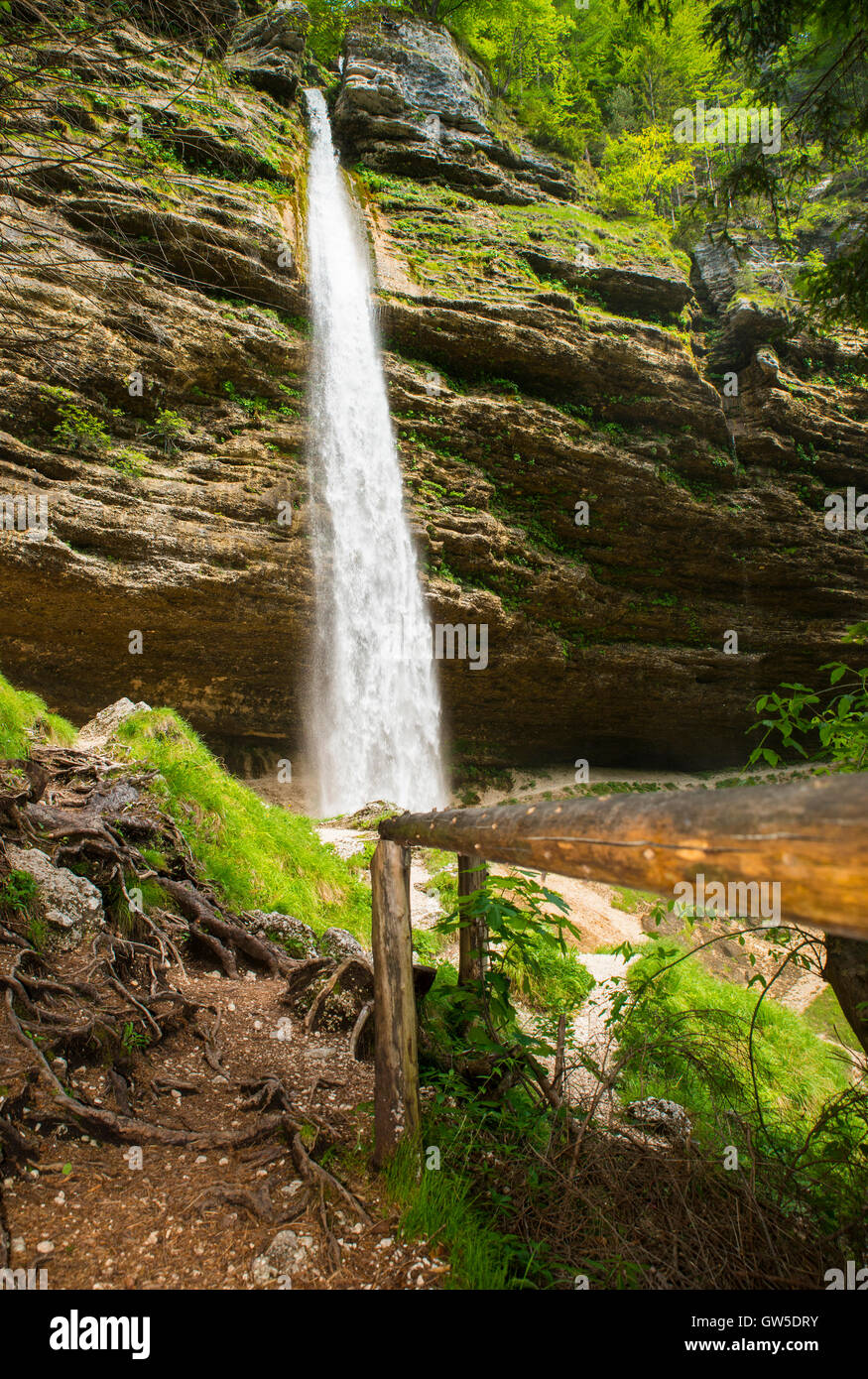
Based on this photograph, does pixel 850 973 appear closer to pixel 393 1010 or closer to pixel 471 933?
pixel 471 933

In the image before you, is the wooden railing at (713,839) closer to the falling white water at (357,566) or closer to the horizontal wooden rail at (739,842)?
the horizontal wooden rail at (739,842)

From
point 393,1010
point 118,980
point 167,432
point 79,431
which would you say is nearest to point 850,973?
point 393,1010

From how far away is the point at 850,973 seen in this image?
8.36ft

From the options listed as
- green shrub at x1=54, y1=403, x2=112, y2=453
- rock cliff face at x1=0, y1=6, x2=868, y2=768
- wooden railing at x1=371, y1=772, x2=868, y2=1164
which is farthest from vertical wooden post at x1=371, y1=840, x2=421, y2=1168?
green shrub at x1=54, y1=403, x2=112, y2=453

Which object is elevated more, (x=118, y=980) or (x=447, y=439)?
(x=447, y=439)

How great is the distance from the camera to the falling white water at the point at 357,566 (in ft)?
46.0

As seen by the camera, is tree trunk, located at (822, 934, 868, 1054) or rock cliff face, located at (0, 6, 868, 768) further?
rock cliff face, located at (0, 6, 868, 768)

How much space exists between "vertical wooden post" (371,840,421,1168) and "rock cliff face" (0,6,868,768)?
1104 cm

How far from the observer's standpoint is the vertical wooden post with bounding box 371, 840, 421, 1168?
2.41 metres

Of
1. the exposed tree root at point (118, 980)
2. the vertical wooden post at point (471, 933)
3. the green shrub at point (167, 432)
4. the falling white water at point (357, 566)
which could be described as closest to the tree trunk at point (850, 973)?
the vertical wooden post at point (471, 933)

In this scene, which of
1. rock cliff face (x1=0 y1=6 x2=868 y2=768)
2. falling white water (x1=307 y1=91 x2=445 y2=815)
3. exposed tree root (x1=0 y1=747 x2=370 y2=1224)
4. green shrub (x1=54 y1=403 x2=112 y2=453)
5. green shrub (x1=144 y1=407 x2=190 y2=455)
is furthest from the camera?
falling white water (x1=307 y1=91 x2=445 y2=815)

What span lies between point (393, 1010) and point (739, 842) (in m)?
1.97

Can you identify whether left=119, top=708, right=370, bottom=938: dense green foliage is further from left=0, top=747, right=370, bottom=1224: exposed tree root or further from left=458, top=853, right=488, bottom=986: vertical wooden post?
left=458, top=853, right=488, bottom=986: vertical wooden post

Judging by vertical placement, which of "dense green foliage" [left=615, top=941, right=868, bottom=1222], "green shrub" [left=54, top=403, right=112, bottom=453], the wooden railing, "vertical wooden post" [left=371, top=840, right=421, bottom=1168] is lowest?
"dense green foliage" [left=615, top=941, right=868, bottom=1222]
